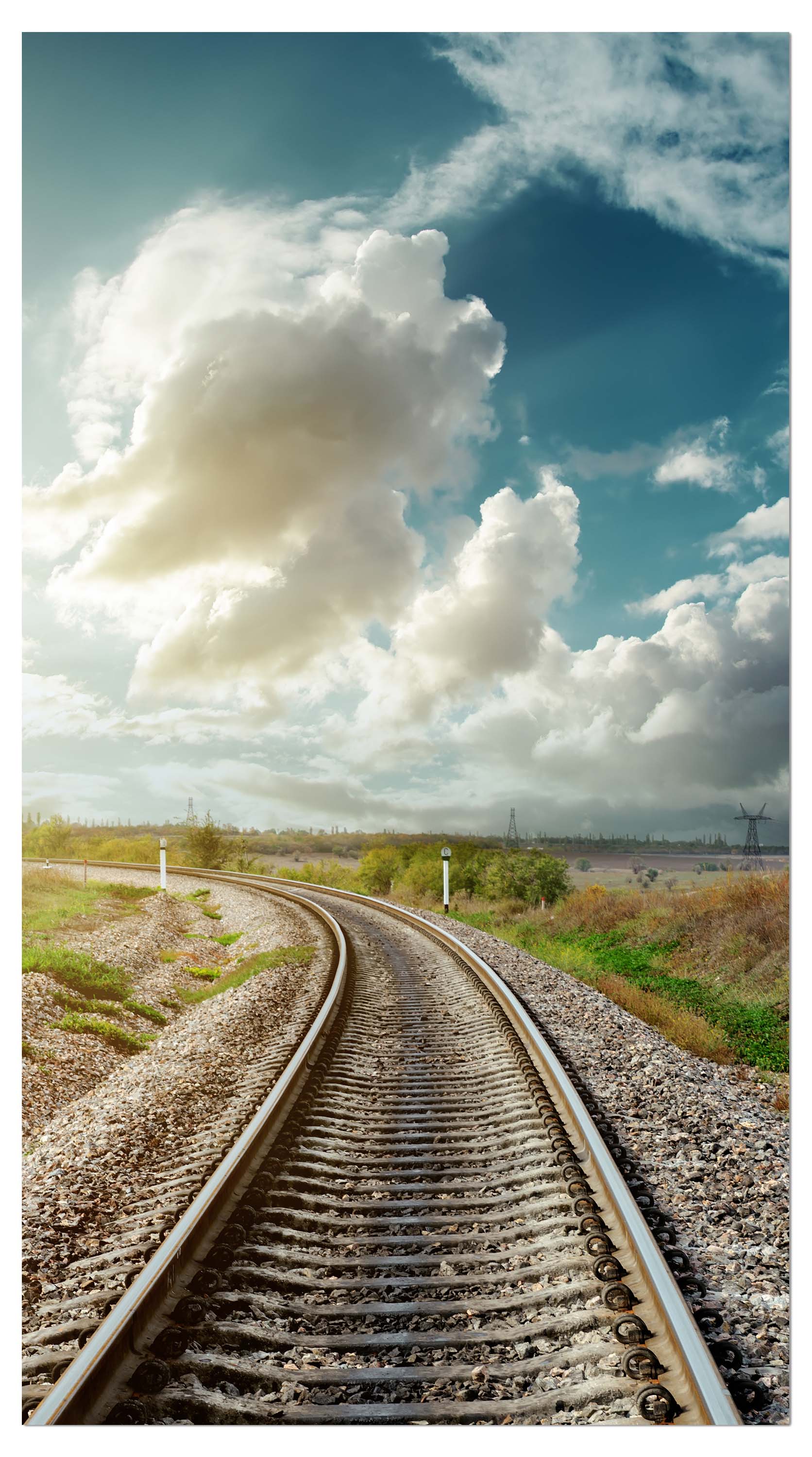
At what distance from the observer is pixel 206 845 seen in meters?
6.73

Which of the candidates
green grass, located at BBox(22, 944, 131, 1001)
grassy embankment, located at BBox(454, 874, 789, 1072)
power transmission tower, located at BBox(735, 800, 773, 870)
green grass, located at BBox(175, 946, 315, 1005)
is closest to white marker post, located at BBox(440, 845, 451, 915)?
grassy embankment, located at BBox(454, 874, 789, 1072)

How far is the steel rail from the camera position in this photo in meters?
2.15

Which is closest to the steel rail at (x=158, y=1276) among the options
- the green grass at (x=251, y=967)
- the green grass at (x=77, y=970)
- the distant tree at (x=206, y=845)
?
the distant tree at (x=206, y=845)

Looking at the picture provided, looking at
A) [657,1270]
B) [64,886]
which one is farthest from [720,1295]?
[64,886]

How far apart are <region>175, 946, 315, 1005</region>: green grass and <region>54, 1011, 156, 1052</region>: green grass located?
144 centimetres

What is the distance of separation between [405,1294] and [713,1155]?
1774mm

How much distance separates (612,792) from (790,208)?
3438mm

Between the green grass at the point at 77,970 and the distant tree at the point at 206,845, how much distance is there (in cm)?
119

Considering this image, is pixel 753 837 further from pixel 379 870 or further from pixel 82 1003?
pixel 379 870

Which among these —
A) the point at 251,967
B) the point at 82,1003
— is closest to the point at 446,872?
the point at 251,967

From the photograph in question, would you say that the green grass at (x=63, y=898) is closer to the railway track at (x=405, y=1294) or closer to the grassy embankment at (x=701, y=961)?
the railway track at (x=405, y=1294)

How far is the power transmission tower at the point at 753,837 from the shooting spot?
15.0ft
